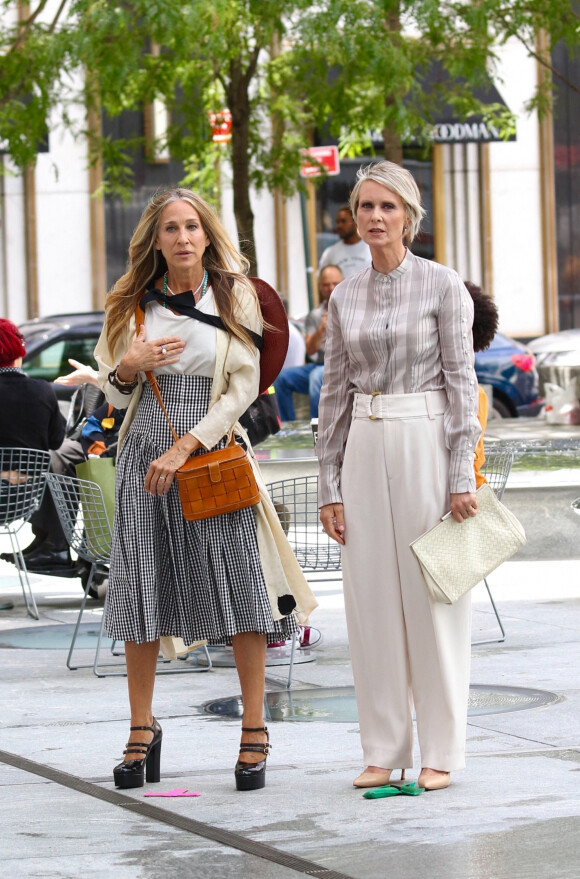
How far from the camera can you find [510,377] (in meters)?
17.6

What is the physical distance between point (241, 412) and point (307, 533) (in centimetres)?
209

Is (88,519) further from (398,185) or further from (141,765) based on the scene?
(398,185)

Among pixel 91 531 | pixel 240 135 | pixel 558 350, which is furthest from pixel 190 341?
pixel 558 350

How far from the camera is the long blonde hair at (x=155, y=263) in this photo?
5.12 metres

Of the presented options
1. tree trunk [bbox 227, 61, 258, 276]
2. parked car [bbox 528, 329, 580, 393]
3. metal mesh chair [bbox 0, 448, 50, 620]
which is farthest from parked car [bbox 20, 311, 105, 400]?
metal mesh chair [bbox 0, 448, 50, 620]

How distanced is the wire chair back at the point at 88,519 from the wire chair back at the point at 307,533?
0.85 metres

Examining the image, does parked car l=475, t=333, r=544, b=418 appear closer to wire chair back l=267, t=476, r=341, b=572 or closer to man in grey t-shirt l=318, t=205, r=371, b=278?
man in grey t-shirt l=318, t=205, r=371, b=278

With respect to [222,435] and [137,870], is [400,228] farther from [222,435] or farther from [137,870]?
[137,870]

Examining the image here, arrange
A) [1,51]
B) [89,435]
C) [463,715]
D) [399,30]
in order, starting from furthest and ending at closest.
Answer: [1,51] < [399,30] < [89,435] < [463,715]

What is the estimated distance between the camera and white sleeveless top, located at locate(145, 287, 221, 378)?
5.00 m

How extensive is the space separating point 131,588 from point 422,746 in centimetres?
107

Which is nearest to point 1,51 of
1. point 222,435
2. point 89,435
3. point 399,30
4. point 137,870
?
point 399,30

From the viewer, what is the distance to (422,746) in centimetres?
485

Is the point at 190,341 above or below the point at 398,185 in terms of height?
below
